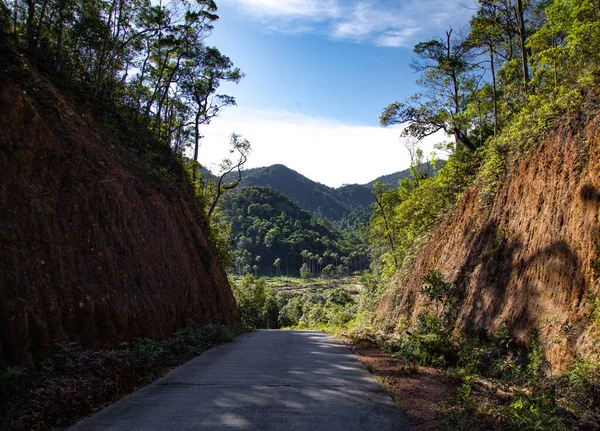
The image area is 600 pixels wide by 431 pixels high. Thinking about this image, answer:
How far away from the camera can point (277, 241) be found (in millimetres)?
147750

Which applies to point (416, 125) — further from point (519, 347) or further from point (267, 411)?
point (267, 411)

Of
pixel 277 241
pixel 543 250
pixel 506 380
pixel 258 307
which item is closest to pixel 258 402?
pixel 506 380

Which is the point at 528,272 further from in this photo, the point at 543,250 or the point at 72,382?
the point at 72,382

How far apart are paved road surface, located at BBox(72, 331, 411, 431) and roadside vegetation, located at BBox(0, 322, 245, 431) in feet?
1.04

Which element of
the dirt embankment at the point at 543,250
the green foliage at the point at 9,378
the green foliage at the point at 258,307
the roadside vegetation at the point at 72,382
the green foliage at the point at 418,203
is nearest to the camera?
the roadside vegetation at the point at 72,382

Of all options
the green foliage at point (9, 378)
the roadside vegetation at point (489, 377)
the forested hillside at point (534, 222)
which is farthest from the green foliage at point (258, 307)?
the green foliage at point (9, 378)

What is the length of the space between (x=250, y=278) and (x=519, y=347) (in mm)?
53695

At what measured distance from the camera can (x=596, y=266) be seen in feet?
20.5

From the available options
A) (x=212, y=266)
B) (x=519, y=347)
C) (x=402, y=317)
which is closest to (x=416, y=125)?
(x=402, y=317)

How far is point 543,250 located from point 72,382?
29.2 ft

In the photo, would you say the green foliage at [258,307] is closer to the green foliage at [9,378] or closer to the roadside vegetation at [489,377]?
the roadside vegetation at [489,377]

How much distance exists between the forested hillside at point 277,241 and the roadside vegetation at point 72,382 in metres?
130

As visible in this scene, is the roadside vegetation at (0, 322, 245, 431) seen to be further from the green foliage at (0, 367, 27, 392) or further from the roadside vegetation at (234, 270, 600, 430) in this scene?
the roadside vegetation at (234, 270, 600, 430)

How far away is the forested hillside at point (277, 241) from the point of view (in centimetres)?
14312
